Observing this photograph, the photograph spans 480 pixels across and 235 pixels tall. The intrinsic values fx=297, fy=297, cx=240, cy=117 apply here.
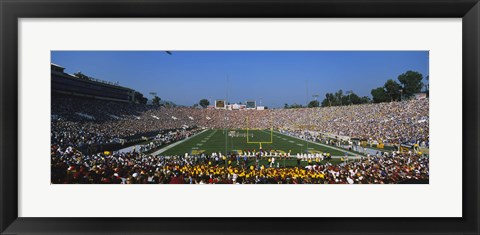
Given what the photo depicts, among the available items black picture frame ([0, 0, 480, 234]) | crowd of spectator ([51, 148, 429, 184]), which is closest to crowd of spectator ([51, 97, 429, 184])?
crowd of spectator ([51, 148, 429, 184])

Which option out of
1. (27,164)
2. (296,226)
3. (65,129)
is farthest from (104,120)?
(296,226)

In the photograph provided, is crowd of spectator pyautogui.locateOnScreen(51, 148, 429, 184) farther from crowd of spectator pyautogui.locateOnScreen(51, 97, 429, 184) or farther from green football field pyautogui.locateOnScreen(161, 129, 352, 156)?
green football field pyautogui.locateOnScreen(161, 129, 352, 156)
